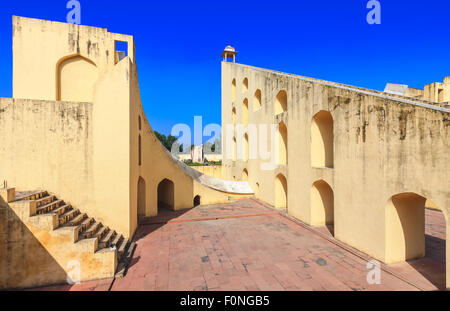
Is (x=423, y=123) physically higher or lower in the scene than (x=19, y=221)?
higher

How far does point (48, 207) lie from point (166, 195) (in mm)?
7088

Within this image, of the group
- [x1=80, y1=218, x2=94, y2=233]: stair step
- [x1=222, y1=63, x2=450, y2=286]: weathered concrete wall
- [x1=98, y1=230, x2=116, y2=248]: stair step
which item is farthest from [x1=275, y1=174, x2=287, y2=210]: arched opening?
[x1=80, y1=218, x2=94, y2=233]: stair step

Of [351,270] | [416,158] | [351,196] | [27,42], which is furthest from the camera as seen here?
[27,42]

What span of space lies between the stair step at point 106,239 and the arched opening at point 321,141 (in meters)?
8.00

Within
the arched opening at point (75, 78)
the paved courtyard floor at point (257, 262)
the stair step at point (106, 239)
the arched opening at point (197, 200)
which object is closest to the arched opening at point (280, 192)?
the paved courtyard floor at point (257, 262)

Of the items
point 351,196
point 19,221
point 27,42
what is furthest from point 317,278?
point 27,42

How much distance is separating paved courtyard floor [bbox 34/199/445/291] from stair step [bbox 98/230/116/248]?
0.94 metres

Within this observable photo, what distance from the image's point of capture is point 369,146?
20.0 feet

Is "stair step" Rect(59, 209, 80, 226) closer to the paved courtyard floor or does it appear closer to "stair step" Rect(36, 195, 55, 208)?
"stair step" Rect(36, 195, 55, 208)

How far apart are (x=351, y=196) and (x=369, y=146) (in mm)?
Answer: 1742

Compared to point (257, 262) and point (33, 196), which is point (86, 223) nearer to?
Answer: point (33, 196)

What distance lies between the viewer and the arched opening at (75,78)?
9.06 meters
